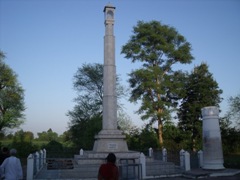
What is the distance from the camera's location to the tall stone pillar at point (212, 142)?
14.1 m

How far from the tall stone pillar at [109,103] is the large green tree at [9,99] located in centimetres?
2030

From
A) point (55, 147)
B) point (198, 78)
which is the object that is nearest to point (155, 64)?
point (198, 78)

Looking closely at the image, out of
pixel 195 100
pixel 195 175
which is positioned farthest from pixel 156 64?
pixel 195 175

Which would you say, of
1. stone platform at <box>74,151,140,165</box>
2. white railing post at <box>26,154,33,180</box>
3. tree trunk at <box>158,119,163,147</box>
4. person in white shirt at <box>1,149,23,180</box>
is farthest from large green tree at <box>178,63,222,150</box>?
person in white shirt at <box>1,149,23,180</box>

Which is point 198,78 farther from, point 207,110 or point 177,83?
point 207,110

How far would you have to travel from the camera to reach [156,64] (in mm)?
29062

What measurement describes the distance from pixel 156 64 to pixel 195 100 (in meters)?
6.42

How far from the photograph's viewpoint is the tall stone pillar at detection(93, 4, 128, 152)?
651 inches

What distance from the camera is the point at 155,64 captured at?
1147 inches

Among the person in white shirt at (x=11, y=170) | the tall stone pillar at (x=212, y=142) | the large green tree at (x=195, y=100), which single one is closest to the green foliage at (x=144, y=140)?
the large green tree at (x=195, y=100)

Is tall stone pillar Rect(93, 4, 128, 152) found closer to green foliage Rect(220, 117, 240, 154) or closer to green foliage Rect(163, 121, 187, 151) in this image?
green foliage Rect(163, 121, 187, 151)

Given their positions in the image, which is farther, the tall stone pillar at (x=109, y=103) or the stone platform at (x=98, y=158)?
the tall stone pillar at (x=109, y=103)

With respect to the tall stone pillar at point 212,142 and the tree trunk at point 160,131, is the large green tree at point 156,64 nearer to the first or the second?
the tree trunk at point 160,131

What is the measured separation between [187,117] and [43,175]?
20443mm
